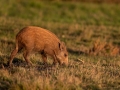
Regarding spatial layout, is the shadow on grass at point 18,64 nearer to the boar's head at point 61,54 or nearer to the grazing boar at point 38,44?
the grazing boar at point 38,44

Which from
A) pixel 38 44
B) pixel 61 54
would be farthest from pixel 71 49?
pixel 38 44

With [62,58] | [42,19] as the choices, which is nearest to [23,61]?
[62,58]

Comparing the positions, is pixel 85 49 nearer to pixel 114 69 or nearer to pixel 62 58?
pixel 62 58

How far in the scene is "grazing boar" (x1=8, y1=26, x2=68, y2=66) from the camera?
1167 cm

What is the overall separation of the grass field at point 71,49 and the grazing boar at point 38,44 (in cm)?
36

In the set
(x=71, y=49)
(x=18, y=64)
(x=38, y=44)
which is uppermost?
(x=38, y=44)

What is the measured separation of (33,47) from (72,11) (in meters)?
16.7

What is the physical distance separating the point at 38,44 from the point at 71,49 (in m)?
4.69

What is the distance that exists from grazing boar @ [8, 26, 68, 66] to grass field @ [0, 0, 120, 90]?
1.20 feet

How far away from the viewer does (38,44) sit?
39.4 feet

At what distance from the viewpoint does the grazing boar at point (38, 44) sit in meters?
11.7

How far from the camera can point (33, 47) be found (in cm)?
1189

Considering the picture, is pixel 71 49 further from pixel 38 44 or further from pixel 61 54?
pixel 38 44

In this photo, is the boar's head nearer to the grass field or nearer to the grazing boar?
the grazing boar
